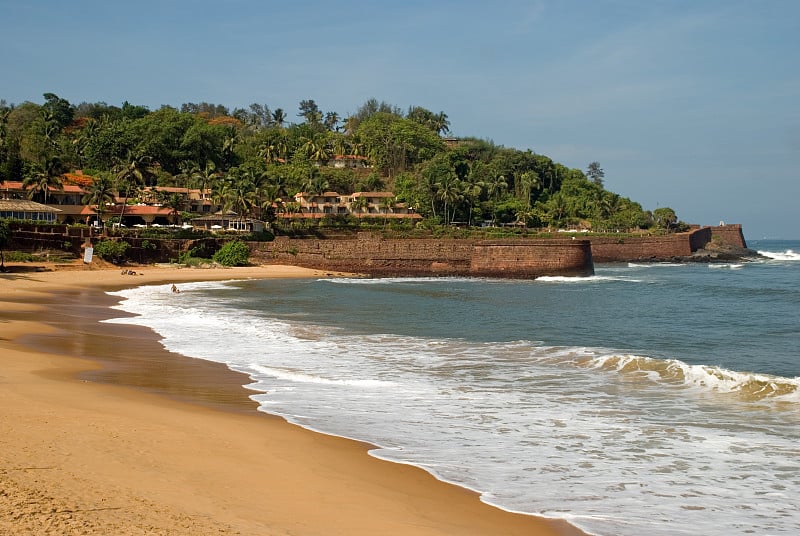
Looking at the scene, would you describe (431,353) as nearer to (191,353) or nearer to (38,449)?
(191,353)

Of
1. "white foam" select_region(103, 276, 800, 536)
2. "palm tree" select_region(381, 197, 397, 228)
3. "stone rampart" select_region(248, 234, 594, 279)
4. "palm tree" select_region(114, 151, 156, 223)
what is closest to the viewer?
"white foam" select_region(103, 276, 800, 536)

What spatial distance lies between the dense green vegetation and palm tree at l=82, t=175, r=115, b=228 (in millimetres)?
158

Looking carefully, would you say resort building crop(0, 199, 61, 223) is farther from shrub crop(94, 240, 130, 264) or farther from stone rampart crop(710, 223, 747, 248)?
stone rampart crop(710, 223, 747, 248)

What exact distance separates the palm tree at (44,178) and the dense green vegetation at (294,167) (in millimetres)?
114

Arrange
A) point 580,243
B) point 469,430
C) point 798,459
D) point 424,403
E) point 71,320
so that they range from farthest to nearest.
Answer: point 580,243 < point 71,320 < point 424,403 < point 469,430 < point 798,459

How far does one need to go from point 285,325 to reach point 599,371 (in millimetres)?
12607

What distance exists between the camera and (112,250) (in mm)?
56562

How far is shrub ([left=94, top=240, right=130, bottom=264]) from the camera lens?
56.0 meters

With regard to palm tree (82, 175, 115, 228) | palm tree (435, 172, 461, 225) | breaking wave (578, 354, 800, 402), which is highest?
palm tree (435, 172, 461, 225)

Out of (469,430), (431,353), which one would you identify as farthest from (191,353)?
(469,430)

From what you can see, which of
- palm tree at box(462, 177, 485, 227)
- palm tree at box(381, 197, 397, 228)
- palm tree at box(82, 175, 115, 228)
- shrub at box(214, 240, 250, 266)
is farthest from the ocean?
palm tree at box(381, 197, 397, 228)

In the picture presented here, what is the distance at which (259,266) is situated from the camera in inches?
2532

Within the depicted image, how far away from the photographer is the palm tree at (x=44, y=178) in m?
69.2

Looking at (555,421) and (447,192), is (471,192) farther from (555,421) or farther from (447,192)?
(555,421)
